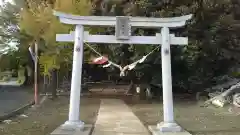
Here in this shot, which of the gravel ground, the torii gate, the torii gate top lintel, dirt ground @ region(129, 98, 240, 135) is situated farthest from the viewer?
the gravel ground

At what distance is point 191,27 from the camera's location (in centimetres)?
2172

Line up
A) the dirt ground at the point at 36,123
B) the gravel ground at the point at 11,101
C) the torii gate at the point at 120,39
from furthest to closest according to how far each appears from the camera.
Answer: the gravel ground at the point at 11,101, the torii gate at the point at 120,39, the dirt ground at the point at 36,123

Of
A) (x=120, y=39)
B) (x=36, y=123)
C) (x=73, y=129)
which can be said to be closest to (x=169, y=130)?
(x=73, y=129)

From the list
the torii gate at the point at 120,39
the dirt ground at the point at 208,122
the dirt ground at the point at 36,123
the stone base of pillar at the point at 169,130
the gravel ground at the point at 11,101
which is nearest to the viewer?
the stone base of pillar at the point at 169,130

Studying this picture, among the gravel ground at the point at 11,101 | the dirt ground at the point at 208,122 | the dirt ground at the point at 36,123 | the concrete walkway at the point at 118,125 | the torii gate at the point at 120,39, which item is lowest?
the dirt ground at the point at 208,122

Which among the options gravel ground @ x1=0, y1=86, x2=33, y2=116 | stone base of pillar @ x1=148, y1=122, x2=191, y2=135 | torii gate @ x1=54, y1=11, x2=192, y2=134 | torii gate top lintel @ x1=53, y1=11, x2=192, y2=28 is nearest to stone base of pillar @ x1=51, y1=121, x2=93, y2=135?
torii gate @ x1=54, y1=11, x2=192, y2=134

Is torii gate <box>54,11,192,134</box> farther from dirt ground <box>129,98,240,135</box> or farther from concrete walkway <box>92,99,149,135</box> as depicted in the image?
dirt ground <box>129,98,240,135</box>

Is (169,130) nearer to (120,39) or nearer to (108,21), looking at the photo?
(120,39)

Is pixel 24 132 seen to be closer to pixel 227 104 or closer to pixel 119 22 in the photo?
pixel 119 22

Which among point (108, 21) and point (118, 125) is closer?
point (108, 21)

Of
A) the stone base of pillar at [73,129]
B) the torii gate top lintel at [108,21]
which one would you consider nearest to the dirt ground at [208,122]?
the stone base of pillar at [73,129]

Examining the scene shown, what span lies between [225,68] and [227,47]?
2013 mm

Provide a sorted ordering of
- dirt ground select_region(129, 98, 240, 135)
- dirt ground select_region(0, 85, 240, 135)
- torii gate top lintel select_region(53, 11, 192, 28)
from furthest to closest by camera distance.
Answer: torii gate top lintel select_region(53, 11, 192, 28) → dirt ground select_region(129, 98, 240, 135) → dirt ground select_region(0, 85, 240, 135)

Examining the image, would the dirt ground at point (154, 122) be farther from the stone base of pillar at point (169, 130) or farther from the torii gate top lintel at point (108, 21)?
the torii gate top lintel at point (108, 21)
